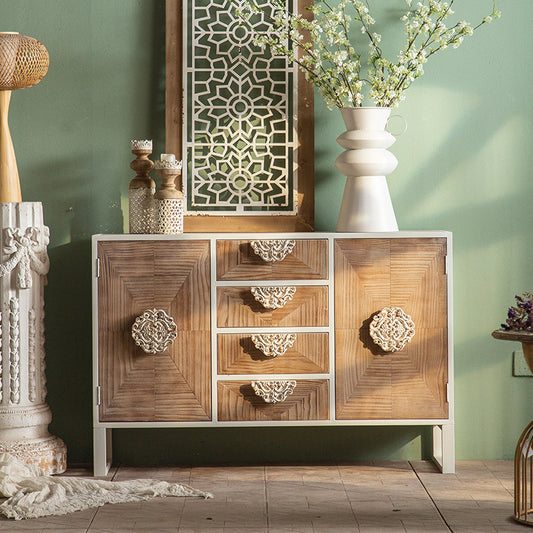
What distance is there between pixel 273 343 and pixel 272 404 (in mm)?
260

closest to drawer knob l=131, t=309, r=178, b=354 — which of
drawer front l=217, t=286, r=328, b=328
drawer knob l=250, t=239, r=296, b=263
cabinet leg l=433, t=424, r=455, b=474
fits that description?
drawer front l=217, t=286, r=328, b=328

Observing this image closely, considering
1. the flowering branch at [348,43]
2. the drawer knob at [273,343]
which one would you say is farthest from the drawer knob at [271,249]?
the flowering branch at [348,43]

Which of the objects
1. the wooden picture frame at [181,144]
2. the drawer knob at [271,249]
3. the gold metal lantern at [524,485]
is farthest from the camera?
the wooden picture frame at [181,144]

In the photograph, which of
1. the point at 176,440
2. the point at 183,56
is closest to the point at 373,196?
the point at 183,56

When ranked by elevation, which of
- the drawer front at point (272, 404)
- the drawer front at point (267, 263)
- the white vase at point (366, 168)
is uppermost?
the white vase at point (366, 168)

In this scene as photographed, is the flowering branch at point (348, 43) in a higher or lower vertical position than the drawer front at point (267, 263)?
higher

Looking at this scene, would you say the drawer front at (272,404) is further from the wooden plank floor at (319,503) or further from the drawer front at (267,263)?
the drawer front at (267,263)

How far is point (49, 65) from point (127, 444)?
69.9 inches

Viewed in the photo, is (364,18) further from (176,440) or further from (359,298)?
(176,440)

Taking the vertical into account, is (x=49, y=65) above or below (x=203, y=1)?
below

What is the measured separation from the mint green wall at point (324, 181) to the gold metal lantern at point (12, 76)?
23 cm

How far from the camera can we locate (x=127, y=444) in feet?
12.2

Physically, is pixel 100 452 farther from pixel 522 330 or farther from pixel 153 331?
pixel 522 330

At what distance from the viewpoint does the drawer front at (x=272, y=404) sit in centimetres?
335
